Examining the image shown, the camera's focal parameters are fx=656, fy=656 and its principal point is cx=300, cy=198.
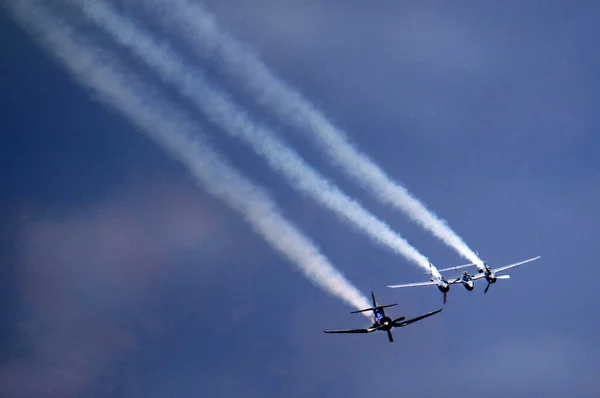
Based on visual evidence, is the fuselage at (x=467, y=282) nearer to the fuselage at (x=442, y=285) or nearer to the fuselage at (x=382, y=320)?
the fuselage at (x=442, y=285)

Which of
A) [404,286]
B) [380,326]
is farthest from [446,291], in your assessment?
[380,326]

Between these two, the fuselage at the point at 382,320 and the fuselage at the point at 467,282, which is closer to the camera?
the fuselage at the point at 382,320

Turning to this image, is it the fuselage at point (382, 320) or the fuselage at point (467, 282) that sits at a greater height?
the fuselage at point (467, 282)

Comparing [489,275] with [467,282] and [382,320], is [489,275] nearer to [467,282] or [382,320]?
[467,282]

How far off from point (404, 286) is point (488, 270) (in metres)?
12.7

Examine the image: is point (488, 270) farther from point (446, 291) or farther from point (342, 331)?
point (342, 331)

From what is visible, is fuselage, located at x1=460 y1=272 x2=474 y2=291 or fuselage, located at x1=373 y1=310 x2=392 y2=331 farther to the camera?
fuselage, located at x1=460 y1=272 x2=474 y2=291

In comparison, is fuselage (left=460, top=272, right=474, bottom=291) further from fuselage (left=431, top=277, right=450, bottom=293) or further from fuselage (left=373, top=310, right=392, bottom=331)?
fuselage (left=373, top=310, right=392, bottom=331)

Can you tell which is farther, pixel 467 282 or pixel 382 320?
pixel 467 282

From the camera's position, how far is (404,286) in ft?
288

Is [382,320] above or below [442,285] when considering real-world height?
below

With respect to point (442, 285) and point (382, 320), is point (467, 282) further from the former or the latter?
point (382, 320)

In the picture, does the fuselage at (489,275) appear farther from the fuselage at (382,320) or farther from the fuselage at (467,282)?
the fuselage at (382,320)

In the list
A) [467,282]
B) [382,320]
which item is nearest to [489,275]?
[467,282]
